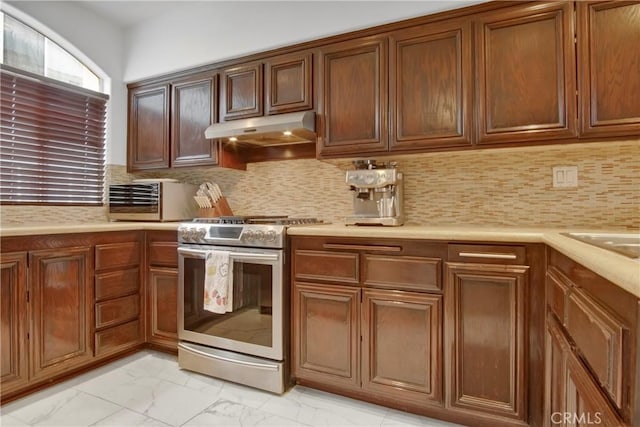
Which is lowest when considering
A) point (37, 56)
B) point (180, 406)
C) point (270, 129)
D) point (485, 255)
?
point (180, 406)

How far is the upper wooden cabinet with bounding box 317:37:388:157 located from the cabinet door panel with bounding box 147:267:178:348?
1360mm

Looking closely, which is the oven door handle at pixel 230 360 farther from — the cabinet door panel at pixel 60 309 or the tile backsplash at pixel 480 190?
the tile backsplash at pixel 480 190

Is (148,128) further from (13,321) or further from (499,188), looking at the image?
(499,188)

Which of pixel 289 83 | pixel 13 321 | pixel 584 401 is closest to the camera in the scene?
pixel 584 401

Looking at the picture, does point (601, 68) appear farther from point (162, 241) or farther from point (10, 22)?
point (10, 22)

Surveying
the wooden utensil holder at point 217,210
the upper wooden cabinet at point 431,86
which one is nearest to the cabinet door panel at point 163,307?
the wooden utensil holder at point 217,210

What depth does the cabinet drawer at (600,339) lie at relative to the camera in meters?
0.71

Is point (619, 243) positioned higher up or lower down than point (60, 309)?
higher up

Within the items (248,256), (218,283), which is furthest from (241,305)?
(248,256)

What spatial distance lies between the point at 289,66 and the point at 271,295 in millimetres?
1470

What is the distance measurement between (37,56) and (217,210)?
1.66 metres

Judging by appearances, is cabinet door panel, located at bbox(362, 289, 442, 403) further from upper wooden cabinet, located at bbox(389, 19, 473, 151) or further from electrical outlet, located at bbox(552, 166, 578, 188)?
electrical outlet, located at bbox(552, 166, 578, 188)

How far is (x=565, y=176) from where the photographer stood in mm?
1916

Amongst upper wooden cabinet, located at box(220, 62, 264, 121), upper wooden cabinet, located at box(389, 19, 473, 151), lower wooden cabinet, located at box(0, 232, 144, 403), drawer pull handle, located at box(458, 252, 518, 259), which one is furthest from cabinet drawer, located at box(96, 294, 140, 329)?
drawer pull handle, located at box(458, 252, 518, 259)
